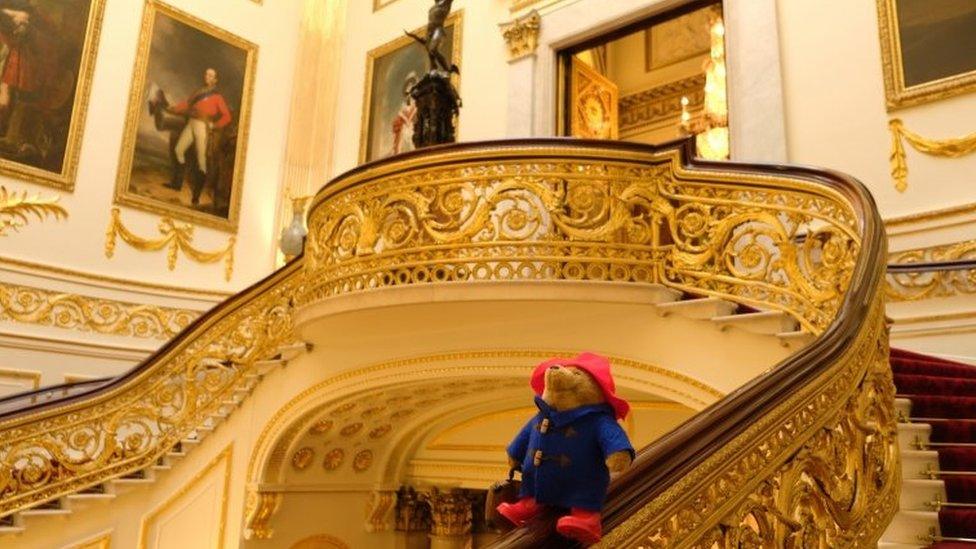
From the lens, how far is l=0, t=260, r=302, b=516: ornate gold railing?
4.90m

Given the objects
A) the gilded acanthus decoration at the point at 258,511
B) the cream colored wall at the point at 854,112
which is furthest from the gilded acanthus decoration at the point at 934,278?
the gilded acanthus decoration at the point at 258,511

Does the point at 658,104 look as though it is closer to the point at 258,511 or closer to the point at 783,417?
the point at 258,511

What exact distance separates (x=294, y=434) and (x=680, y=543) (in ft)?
14.4

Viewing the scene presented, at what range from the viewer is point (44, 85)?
7.86 meters

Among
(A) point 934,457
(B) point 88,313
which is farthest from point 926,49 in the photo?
(B) point 88,313

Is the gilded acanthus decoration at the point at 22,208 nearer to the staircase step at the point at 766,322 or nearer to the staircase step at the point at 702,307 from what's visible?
the staircase step at the point at 702,307

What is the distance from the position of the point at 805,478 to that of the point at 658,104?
9.30 meters

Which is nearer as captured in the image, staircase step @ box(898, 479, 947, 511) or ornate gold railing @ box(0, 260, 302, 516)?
staircase step @ box(898, 479, 947, 511)

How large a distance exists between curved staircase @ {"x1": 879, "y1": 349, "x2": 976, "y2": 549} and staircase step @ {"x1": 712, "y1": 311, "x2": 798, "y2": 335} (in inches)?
21.9

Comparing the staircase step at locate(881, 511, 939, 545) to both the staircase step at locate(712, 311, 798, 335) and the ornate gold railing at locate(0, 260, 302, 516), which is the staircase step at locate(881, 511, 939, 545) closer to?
the staircase step at locate(712, 311, 798, 335)

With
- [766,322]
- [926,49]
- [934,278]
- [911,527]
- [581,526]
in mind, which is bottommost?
[911,527]

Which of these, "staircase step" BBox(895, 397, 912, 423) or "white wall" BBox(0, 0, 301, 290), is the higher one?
"white wall" BBox(0, 0, 301, 290)

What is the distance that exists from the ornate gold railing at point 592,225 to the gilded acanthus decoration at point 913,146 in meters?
1.78

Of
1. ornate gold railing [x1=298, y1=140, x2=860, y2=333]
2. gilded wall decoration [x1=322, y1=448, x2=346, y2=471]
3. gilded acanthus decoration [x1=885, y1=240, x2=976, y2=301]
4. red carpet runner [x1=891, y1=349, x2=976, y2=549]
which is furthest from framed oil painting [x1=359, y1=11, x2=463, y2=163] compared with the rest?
red carpet runner [x1=891, y1=349, x2=976, y2=549]
